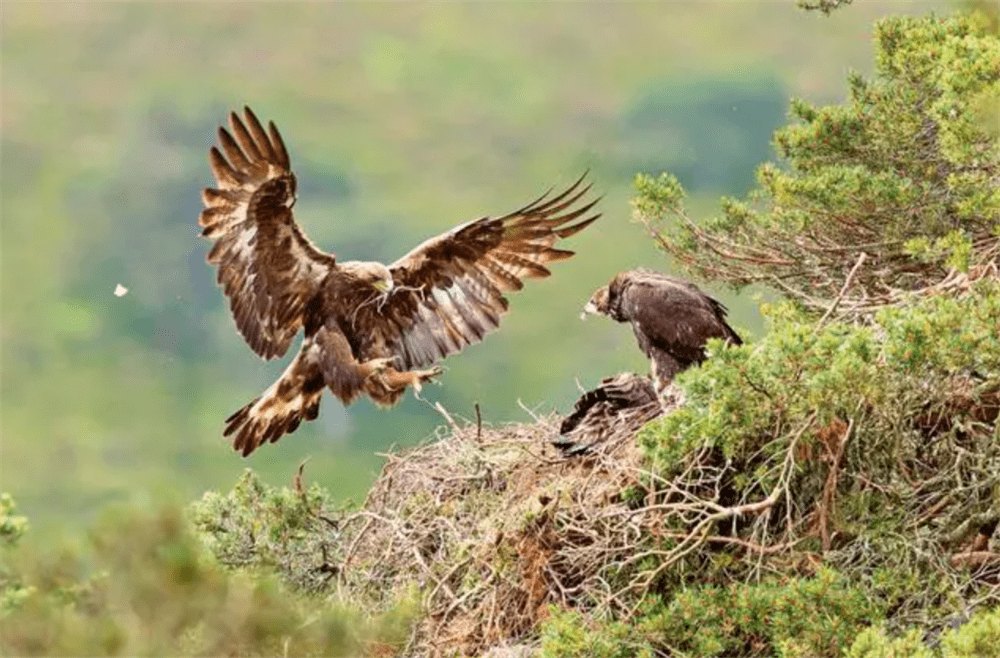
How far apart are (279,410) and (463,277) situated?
1.16m

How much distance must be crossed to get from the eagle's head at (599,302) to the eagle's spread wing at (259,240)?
1219 millimetres

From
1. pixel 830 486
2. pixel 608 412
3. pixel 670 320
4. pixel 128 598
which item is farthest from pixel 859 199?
pixel 128 598

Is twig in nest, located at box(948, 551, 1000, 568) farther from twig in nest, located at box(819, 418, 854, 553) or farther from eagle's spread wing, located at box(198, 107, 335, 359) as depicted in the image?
eagle's spread wing, located at box(198, 107, 335, 359)

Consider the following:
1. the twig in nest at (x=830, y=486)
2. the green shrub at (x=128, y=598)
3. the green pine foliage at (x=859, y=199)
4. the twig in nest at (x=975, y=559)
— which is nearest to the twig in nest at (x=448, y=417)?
the green pine foliage at (x=859, y=199)

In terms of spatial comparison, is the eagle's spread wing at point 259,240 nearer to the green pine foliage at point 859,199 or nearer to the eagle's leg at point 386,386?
the eagle's leg at point 386,386

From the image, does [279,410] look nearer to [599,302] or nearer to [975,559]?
[599,302]

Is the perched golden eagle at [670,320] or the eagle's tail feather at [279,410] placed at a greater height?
the eagle's tail feather at [279,410]

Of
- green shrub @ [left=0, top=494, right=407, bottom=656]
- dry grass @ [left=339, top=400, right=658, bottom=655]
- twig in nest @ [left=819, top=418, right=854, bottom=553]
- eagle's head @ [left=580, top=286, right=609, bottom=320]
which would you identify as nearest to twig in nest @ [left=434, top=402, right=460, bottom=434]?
dry grass @ [left=339, top=400, right=658, bottom=655]

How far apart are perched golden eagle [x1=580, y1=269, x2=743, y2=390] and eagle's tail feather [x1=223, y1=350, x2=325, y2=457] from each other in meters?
1.61

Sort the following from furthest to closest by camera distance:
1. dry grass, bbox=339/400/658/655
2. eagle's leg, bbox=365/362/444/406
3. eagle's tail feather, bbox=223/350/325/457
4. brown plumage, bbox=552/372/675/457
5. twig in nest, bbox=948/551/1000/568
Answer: eagle's tail feather, bbox=223/350/325/457 < eagle's leg, bbox=365/362/444/406 < brown plumage, bbox=552/372/675/457 < dry grass, bbox=339/400/658/655 < twig in nest, bbox=948/551/1000/568

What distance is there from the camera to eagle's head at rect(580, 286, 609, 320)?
26.8 ft

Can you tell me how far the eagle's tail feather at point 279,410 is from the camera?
855 centimetres

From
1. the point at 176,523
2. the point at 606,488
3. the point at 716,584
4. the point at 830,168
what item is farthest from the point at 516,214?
the point at 176,523

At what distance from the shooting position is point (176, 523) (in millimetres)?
4117
